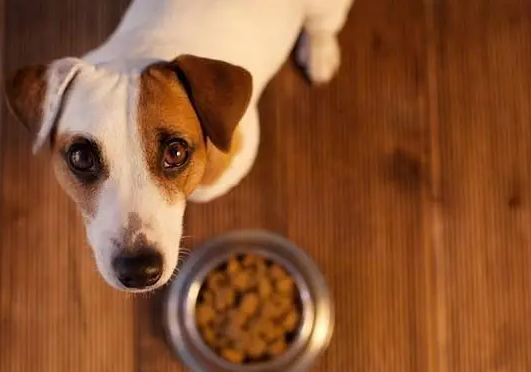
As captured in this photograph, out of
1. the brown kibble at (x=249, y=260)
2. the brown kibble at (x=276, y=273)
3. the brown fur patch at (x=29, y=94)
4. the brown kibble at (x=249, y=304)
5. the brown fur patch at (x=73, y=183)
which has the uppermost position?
the brown fur patch at (x=29, y=94)

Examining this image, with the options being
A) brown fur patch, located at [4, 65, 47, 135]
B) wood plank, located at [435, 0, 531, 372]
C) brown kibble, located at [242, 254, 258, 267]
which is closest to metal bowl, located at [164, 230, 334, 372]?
brown kibble, located at [242, 254, 258, 267]

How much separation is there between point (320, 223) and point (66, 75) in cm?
73

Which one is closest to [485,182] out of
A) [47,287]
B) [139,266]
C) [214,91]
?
[214,91]

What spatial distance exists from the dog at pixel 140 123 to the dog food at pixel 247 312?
0.34 m

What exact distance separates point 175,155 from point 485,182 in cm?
85

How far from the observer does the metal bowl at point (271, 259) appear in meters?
1.56

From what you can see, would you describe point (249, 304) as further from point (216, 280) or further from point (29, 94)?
point (29, 94)

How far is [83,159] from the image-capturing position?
115cm

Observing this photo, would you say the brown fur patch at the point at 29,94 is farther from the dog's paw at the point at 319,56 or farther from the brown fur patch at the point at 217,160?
the dog's paw at the point at 319,56

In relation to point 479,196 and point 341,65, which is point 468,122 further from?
point 341,65

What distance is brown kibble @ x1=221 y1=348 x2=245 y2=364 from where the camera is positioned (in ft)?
5.12

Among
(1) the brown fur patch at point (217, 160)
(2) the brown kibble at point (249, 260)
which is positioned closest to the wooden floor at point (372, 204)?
(2) the brown kibble at point (249, 260)

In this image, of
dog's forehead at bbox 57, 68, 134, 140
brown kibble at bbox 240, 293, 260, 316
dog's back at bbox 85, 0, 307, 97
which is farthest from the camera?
brown kibble at bbox 240, 293, 260, 316

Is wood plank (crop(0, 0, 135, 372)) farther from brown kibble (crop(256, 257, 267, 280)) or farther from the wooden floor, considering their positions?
brown kibble (crop(256, 257, 267, 280))
